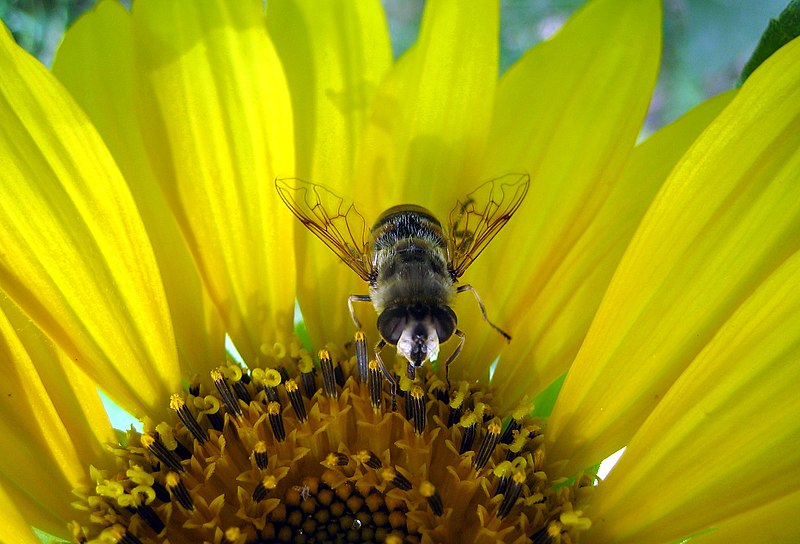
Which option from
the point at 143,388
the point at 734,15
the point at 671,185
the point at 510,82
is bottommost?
the point at 143,388

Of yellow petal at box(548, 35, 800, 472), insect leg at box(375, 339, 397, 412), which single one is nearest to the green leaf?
yellow petal at box(548, 35, 800, 472)

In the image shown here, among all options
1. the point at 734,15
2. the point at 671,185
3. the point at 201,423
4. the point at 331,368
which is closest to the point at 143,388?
the point at 201,423

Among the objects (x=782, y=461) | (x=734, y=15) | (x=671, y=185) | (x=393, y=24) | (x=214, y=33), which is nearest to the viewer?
(x=782, y=461)

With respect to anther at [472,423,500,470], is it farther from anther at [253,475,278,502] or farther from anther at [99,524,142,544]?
anther at [99,524,142,544]

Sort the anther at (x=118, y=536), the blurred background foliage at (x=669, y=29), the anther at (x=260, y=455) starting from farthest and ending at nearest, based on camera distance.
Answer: the blurred background foliage at (x=669, y=29) → the anther at (x=260, y=455) → the anther at (x=118, y=536)

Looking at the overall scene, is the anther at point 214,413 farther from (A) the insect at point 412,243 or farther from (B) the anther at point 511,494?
(B) the anther at point 511,494

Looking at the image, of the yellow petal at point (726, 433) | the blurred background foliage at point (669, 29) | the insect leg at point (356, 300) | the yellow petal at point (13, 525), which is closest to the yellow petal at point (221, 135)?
the insect leg at point (356, 300)

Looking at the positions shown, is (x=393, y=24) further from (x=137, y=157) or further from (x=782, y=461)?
(x=782, y=461)
